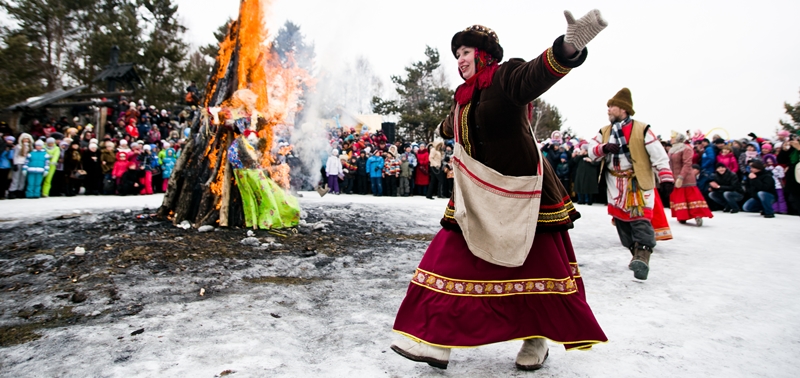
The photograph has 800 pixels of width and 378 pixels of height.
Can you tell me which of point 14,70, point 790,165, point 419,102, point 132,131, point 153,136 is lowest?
point 790,165

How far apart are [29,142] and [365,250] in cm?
1092

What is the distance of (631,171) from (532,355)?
3.42 m

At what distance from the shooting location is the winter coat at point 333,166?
1596 cm

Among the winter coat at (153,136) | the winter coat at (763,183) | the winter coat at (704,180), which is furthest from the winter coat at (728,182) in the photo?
the winter coat at (153,136)

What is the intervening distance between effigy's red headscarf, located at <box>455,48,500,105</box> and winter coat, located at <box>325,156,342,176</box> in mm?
13382

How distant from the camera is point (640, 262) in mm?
4613

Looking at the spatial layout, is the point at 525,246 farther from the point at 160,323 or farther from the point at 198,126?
the point at 198,126

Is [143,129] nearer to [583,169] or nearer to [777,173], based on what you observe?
[583,169]

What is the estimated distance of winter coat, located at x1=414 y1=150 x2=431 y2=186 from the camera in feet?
52.1

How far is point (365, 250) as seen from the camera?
5828 mm

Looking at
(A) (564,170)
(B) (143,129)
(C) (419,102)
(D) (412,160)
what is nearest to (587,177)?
(A) (564,170)

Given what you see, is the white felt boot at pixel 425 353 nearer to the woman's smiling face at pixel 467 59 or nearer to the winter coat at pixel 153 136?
the woman's smiling face at pixel 467 59

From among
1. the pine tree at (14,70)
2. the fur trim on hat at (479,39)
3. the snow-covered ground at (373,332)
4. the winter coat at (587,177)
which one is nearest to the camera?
the snow-covered ground at (373,332)

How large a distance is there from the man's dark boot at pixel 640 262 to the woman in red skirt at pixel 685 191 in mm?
4737
